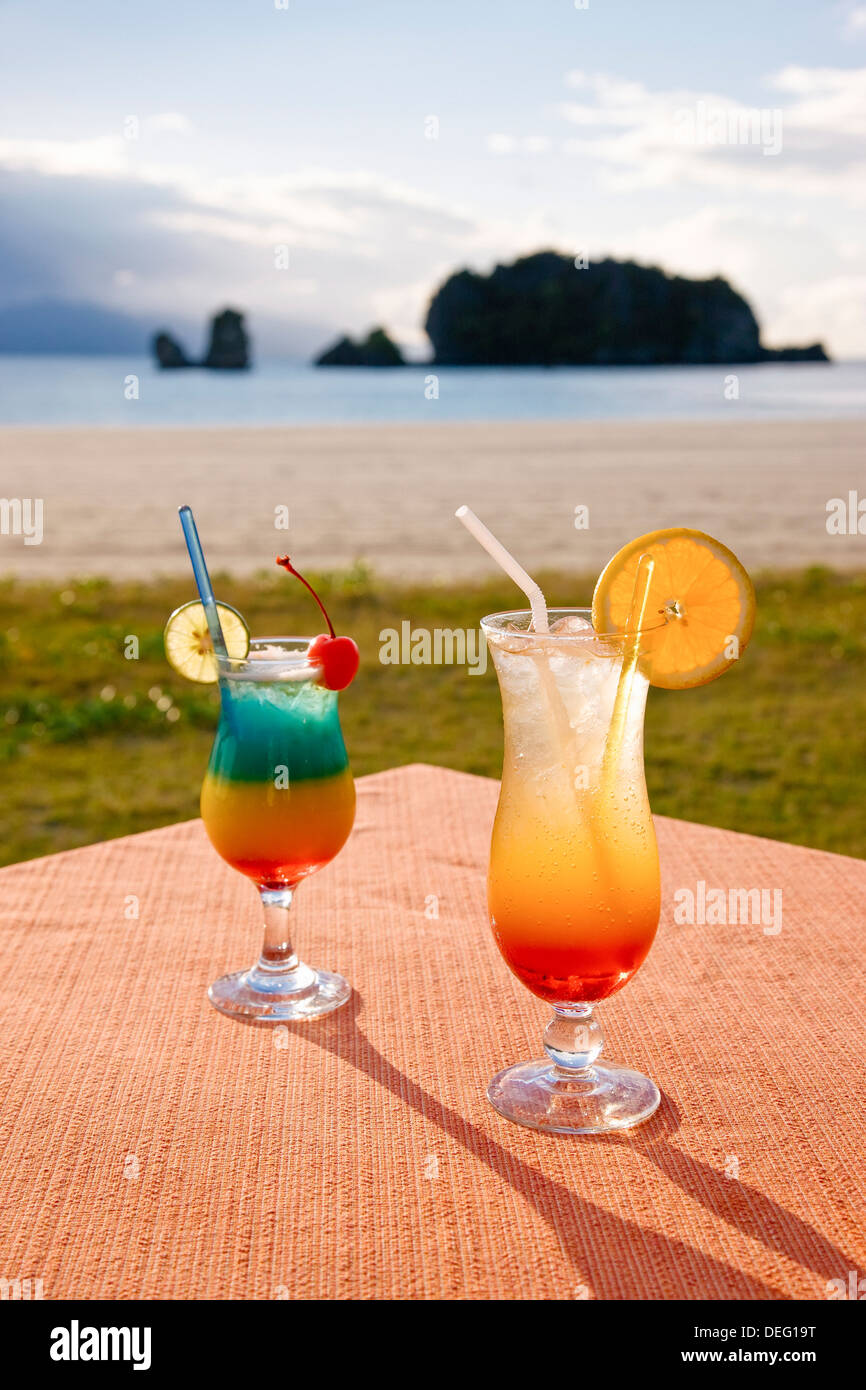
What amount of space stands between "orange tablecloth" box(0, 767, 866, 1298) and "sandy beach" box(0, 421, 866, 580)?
27.7 ft

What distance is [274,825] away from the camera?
1.41m

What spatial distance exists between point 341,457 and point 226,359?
49.4 meters

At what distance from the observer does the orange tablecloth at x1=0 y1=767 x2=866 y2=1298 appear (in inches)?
36.7

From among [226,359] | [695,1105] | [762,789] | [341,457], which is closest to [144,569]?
[762,789]

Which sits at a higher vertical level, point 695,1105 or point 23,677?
point 695,1105

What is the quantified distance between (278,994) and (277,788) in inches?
9.0

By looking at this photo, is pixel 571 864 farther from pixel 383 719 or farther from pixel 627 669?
pixel 383 719

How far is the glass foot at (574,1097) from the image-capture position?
43.7 inches

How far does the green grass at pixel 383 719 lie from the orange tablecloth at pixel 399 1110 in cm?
337

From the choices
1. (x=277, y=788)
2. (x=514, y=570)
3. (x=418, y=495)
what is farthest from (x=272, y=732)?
(x=418, y=495)

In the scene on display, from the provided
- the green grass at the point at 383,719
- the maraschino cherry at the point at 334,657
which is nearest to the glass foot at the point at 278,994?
the maraschino cherry at the point at 334,657
